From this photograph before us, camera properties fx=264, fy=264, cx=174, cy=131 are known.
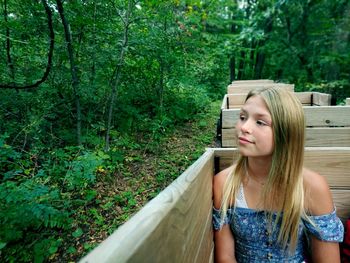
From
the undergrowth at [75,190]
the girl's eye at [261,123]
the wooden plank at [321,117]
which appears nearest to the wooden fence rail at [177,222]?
the girl's eye at [261,123]

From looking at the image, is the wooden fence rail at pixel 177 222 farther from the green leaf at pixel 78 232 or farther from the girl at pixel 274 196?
the green leaf at pixel 78 232

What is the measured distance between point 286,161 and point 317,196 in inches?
9.6

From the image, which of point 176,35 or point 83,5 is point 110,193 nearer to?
point 83,5

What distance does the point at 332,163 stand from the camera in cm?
159

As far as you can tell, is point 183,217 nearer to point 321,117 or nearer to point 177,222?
point 177,222

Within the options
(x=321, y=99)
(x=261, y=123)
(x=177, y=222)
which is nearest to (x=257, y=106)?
(x=261, y=123)

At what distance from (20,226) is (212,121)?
584 cm

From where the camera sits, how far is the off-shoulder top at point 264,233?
1.36 meters

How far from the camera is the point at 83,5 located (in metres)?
3.85

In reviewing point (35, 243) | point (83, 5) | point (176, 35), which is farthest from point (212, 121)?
point (35, 243)

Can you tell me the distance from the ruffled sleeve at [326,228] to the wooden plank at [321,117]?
4.93 ft

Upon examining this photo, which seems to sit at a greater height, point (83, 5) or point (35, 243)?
point (83, 5)

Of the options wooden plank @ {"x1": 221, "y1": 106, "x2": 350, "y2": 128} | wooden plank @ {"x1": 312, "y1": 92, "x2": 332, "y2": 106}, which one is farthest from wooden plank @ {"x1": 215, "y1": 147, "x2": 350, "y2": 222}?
wooden plank @ {"x1": 312, "y1": 92, "x2": 332, "y2": 106}

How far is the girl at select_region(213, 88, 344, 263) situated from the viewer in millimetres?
1334
